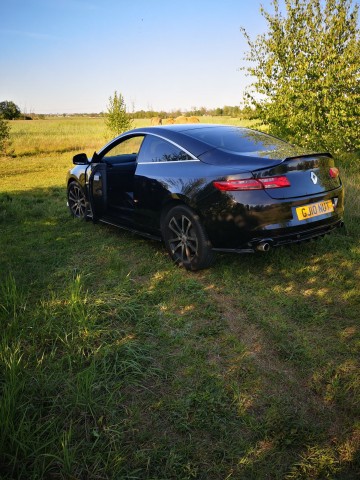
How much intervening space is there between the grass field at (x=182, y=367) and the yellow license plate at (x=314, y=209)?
0.67 meters

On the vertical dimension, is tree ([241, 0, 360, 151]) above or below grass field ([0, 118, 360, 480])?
above

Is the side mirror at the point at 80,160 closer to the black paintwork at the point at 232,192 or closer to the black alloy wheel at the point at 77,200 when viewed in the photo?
the black alloy wheel at the point at 77,200

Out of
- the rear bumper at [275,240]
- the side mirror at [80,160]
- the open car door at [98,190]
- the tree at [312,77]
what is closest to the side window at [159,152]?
the open car door at [98,190]

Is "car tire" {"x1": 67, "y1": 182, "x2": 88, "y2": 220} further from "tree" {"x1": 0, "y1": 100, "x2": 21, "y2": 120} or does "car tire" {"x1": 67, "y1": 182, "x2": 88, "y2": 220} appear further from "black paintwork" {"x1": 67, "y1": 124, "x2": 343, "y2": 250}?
"tree" {"x1": 0, "y1": 100, "x2": 21, "y2": 120}

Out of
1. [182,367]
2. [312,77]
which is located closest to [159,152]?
[182,367]

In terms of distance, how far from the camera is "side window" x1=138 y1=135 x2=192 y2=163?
4.07 m

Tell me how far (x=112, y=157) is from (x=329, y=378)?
419 centimetres

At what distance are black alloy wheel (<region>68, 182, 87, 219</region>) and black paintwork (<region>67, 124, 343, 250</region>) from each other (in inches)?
55.7

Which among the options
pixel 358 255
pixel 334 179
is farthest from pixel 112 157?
pixel 358 255

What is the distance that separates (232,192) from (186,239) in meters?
0.83

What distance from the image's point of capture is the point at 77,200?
6168 mm

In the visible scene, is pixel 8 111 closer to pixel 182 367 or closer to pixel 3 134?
Result: pixel 3 134

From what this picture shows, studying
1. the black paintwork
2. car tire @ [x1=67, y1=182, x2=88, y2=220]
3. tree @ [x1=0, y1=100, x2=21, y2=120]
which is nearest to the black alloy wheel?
car tire @ [x1=67, y1=182, x2=88, y2=220]

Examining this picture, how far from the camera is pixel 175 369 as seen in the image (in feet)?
8.20
